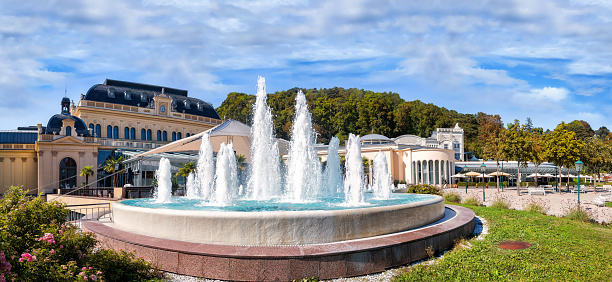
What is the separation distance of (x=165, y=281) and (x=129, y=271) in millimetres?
623

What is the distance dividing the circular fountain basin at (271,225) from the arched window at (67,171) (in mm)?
39144

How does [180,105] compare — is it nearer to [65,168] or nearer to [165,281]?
[65,168]

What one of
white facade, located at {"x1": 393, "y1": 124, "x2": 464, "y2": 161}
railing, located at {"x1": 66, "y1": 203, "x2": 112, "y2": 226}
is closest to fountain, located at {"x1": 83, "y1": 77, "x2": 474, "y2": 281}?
railing, located at {"x1": 66, "y1": 203, "x2": 112, "y2": 226}

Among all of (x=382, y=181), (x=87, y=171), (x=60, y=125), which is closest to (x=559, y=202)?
(x=382, y=181)

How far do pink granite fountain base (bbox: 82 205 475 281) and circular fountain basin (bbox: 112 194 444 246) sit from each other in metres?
0.28

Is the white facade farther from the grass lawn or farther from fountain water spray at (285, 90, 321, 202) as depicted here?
the grass lawn

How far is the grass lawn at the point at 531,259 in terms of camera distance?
22.1 feet

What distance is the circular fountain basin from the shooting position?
7.53m

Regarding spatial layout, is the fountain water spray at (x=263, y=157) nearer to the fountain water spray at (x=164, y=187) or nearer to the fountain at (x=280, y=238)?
the fountain water spray at (x=164, y=187)

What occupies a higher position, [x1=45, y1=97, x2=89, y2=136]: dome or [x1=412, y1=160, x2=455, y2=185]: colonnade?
[x1=45, y1=97, x2=89, y2=136]: dome

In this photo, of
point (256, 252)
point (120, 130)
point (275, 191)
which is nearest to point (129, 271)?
point (256, 252)

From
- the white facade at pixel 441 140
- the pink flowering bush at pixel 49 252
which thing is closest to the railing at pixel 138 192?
the pink flowering bush at pixel 49 252

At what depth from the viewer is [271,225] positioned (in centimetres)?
750

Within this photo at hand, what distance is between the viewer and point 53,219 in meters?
6.68
